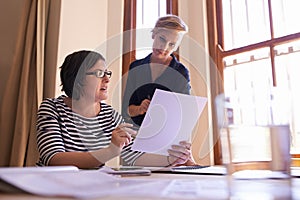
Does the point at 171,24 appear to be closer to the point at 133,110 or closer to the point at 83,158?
the point at 133,110

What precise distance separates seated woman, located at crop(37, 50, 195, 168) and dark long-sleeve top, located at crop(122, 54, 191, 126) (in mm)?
230

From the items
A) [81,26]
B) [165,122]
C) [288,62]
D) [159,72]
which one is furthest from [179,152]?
[81,26]

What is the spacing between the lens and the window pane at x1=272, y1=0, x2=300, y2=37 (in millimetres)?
2162

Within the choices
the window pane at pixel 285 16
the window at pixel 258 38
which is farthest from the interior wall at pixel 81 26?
the window pane at pixel 285 16

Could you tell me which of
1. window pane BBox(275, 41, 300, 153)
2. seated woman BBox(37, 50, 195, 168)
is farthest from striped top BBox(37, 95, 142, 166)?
window pane BBox(275, 41, 300, 153)

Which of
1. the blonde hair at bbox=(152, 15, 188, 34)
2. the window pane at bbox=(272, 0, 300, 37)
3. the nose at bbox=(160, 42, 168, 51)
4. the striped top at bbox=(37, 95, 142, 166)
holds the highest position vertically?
the window pane at bbox=(272, 0, 300, 37)

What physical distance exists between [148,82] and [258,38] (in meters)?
1.12

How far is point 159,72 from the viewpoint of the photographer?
1.70 metres

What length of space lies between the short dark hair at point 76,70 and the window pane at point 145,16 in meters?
1.43

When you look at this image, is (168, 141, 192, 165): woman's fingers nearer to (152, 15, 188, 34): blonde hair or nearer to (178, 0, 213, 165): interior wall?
(152, 15, 188, 34): blonde hair

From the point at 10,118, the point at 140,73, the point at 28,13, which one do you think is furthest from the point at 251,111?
the point at 28,13

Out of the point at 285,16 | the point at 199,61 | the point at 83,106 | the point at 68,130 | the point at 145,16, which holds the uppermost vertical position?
the point at 145,16

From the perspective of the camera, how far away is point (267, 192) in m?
0.42

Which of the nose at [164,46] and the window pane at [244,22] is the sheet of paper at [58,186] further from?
the window pane at [244,22]
